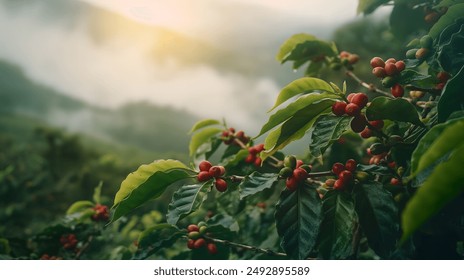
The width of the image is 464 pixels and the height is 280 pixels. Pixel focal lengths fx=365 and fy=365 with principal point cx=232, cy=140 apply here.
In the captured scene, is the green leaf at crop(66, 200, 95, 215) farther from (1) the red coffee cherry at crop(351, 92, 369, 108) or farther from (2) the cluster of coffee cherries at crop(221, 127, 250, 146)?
(1) the red coffee cherry at crop(351, 92, 369, 108)

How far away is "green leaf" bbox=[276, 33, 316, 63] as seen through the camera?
1.64m

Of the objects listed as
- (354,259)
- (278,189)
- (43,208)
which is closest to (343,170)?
(354,259)

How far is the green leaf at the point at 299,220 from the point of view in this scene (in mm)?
1024

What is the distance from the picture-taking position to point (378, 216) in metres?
1.04

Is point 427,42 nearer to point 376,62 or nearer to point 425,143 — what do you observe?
point 376,62

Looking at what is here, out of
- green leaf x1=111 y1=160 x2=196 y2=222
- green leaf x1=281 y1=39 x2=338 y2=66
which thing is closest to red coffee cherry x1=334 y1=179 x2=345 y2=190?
green leaf x1=111 y1=160 x2=196 y2=222

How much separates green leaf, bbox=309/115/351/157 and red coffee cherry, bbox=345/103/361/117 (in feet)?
0.10

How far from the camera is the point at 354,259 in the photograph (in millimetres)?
1341

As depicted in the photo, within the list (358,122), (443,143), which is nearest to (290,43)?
(358,122)

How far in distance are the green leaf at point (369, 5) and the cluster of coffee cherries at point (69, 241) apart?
70.9 inches

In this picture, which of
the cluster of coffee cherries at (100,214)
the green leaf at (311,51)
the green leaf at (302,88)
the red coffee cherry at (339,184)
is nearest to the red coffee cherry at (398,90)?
the green leaf at (302,88)

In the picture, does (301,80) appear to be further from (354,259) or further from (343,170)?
(354,259)

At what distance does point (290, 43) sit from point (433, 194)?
50.0 inches
